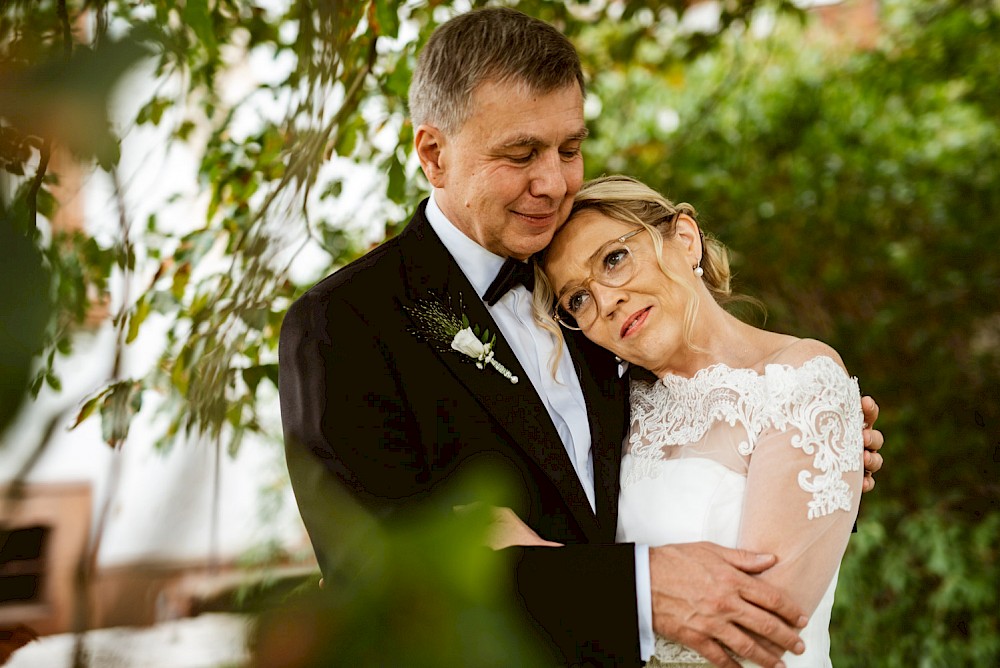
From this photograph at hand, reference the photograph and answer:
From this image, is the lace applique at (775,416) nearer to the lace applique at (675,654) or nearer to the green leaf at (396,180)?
the lace applique at (675,654)

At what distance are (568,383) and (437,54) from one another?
0.90 meters

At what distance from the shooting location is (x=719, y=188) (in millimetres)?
6312

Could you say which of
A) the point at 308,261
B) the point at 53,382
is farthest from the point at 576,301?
the point at 53,382

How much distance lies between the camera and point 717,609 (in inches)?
77.5

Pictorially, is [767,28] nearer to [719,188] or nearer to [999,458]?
[719,188]

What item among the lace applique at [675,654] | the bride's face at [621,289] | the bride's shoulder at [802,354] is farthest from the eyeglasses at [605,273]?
the lace applique at [675,654]

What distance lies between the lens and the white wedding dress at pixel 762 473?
84.4 inches

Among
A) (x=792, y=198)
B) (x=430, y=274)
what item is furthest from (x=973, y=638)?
(x=430, y=274)

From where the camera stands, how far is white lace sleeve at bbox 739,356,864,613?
6.97 feet

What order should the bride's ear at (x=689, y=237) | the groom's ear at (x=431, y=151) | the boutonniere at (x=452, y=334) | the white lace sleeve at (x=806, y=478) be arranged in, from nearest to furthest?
the white lace sleeve at (x=806, y=478) → the boutonniere at (x=452, y=334) → the groom's ear at (x=431, y=151) → the bride's ear at (x=689, y=237)

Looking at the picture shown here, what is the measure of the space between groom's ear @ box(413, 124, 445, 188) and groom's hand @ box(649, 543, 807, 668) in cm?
113

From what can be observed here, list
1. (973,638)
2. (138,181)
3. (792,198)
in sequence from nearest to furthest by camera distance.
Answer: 1. (138,181)
2. (973,638)
3. (792,198)

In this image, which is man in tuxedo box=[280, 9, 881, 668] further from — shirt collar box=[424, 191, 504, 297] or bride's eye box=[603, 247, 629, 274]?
bride's eye box=[603, 247, 629, 274]

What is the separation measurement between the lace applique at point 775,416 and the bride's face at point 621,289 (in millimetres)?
136
